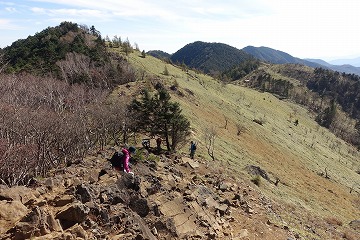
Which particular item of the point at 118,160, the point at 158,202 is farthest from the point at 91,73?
the point at 158,202

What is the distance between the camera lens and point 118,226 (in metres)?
11.6

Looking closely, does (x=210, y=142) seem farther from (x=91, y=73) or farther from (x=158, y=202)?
(x=91, y=73)

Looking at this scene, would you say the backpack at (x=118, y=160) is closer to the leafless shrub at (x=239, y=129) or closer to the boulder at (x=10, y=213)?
the boulder at (x=10, y=213)

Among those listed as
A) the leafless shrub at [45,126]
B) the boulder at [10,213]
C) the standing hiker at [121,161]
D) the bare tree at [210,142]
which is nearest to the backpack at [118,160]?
the standing hiker at [121,161]

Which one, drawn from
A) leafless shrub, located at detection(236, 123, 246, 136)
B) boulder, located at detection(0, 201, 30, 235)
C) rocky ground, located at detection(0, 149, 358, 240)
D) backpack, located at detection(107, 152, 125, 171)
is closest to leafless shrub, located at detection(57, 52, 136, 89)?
leafless shrub, located at detection(236, 123, 246, 136)

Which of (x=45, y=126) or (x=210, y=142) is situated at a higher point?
(x=45, y=126)

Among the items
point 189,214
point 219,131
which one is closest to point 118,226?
point 189,214

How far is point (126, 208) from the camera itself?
1269 cm

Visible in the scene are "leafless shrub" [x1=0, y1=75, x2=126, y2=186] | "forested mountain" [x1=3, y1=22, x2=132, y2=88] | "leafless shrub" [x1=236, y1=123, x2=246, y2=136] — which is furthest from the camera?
"leafless shrub" [x1=236, y1=123, x2=246, y2=136]

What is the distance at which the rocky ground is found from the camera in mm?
10195

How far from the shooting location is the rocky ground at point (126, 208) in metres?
10.2

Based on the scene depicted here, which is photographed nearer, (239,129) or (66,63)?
(66,63)

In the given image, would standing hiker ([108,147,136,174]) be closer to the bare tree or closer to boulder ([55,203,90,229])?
boulder ([55,203,90,229])

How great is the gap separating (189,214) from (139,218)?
3204 mm
